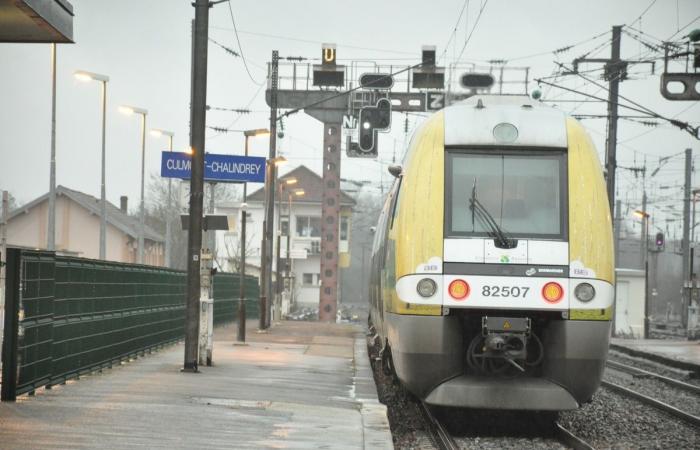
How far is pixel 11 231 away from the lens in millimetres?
65188

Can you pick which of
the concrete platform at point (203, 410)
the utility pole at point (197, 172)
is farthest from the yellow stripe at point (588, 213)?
the utility pole at point (197, 172)

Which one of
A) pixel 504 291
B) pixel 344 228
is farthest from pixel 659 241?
pixel 344 228

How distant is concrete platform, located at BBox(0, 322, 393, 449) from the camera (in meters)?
8.29

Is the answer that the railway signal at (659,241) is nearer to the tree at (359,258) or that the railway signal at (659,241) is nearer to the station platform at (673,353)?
the station platform at (673,353)

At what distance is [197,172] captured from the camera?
14617 millimetres

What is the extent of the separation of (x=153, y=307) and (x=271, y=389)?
19.0 ft

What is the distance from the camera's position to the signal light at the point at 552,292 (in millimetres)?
10056

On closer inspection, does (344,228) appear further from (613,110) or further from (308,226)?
(613,110)

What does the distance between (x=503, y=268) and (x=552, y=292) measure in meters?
Answer: 0.51

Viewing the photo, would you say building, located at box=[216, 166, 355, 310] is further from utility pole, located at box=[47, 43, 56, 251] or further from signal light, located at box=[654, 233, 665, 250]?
utility pole, located at box=[47, 43, 56, 251]

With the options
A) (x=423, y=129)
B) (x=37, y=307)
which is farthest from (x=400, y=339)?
(x=37, y=307)

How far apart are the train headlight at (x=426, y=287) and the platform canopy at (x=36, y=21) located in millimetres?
3917

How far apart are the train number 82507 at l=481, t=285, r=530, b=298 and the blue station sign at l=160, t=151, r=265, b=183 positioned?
727 cm

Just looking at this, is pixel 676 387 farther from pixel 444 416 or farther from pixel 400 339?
pixel 400 339
